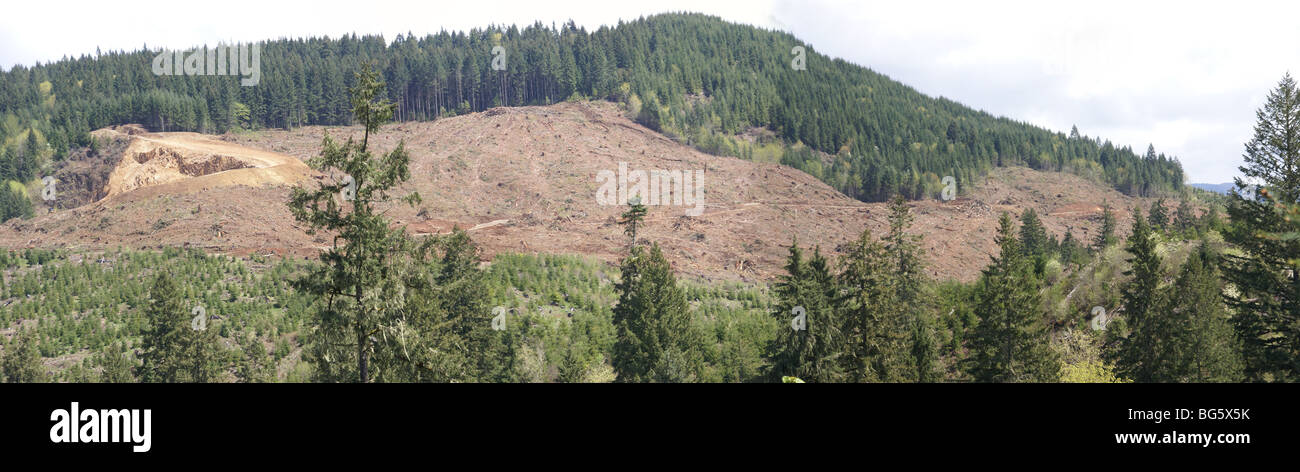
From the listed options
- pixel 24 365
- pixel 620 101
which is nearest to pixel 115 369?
pixel 24 365

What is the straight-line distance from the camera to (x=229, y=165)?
319ft

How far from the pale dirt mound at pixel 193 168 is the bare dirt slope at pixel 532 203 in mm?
224

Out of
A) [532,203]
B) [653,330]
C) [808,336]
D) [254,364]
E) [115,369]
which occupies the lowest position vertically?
[254,364]

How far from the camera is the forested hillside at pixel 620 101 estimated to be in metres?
131

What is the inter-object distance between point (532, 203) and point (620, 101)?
2216 inches

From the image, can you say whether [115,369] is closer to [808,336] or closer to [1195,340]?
[808,336]

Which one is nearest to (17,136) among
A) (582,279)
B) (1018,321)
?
(582,279)

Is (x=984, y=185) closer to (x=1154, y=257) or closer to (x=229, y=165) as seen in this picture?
(x=1154, y=257)

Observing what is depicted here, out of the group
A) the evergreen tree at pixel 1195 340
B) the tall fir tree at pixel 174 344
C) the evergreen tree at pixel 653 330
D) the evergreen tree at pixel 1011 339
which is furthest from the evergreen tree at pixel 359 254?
the evergreen tree at pixel 1195 340

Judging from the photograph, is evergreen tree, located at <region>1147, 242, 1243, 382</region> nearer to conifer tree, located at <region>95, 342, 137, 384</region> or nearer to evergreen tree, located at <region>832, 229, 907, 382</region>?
evergreen tree, located at <region>832, 229, 907, 382</region>

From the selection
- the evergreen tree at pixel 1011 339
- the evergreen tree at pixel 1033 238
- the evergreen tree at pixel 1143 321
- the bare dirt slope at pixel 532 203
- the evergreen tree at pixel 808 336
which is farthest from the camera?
the evergreen tree at pixel 1033 238

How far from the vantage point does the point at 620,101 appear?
154m

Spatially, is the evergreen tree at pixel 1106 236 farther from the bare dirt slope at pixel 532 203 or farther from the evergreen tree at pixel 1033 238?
the bare dirt slope at pixel 532 203

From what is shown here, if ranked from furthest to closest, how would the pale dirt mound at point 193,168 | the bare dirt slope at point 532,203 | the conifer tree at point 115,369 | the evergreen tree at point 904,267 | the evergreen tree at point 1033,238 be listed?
the pale dirt mound at point 193,168
the evergreen tree at point 1033,238
the bare dirt slope at point 532,203
the evergreen tree at point 904,267
the conifer tree at point 115,369
